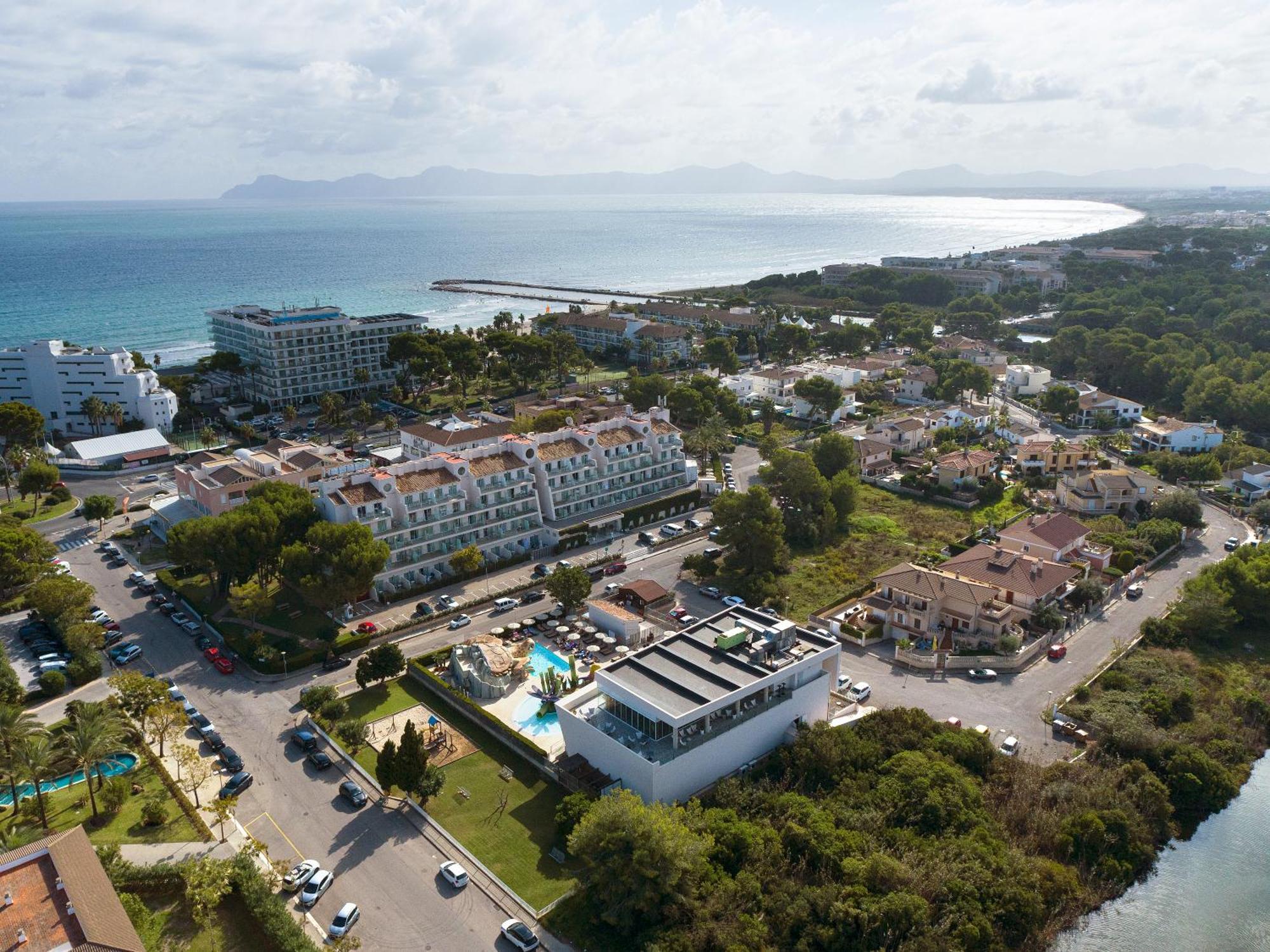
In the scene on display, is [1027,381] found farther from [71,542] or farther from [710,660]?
[71,542]

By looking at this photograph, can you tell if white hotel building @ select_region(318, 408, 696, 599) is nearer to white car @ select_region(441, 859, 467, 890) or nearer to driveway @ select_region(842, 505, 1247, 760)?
white car @ select_region(441, 859, 467, 890)

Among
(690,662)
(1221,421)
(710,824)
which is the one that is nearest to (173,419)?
(690,662)

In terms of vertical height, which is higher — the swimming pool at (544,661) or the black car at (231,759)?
the black car at (231,759)

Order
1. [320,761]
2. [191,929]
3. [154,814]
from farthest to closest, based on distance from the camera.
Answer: [320,761], [154,814], [191,929]

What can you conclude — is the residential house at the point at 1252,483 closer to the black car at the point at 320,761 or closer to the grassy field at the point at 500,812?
the grassy field at the point at 500,812

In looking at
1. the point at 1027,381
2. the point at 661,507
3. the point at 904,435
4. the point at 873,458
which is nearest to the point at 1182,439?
the point at 1027,381

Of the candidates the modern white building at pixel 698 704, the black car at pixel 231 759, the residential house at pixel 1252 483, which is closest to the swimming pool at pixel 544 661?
the modern white building at pixel 698 704
